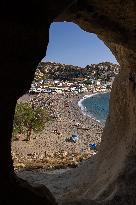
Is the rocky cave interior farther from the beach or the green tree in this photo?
the green tree

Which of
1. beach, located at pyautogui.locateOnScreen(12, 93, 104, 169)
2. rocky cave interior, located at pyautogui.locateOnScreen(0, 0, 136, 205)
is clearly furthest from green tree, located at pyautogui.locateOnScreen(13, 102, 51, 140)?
rocky cave interior, located at pyautogui.locateOnScreen(0, 0, 136, 205)

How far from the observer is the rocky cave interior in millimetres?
9297

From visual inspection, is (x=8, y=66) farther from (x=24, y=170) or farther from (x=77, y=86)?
(x=77, y=86)

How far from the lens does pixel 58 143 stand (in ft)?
204

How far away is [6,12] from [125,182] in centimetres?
855

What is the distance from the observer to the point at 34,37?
31.2 feet

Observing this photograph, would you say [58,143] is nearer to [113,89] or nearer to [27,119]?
[27,119]

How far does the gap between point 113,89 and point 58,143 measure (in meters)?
41.0

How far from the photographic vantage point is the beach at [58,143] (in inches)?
1287

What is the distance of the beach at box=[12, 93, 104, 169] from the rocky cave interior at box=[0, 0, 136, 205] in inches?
356

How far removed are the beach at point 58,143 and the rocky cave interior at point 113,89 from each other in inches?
356

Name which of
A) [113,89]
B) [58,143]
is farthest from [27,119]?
[113,89]

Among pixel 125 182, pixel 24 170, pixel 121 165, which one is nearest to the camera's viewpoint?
pixel 125 182

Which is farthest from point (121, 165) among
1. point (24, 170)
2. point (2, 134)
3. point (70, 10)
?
point (24, 170)
